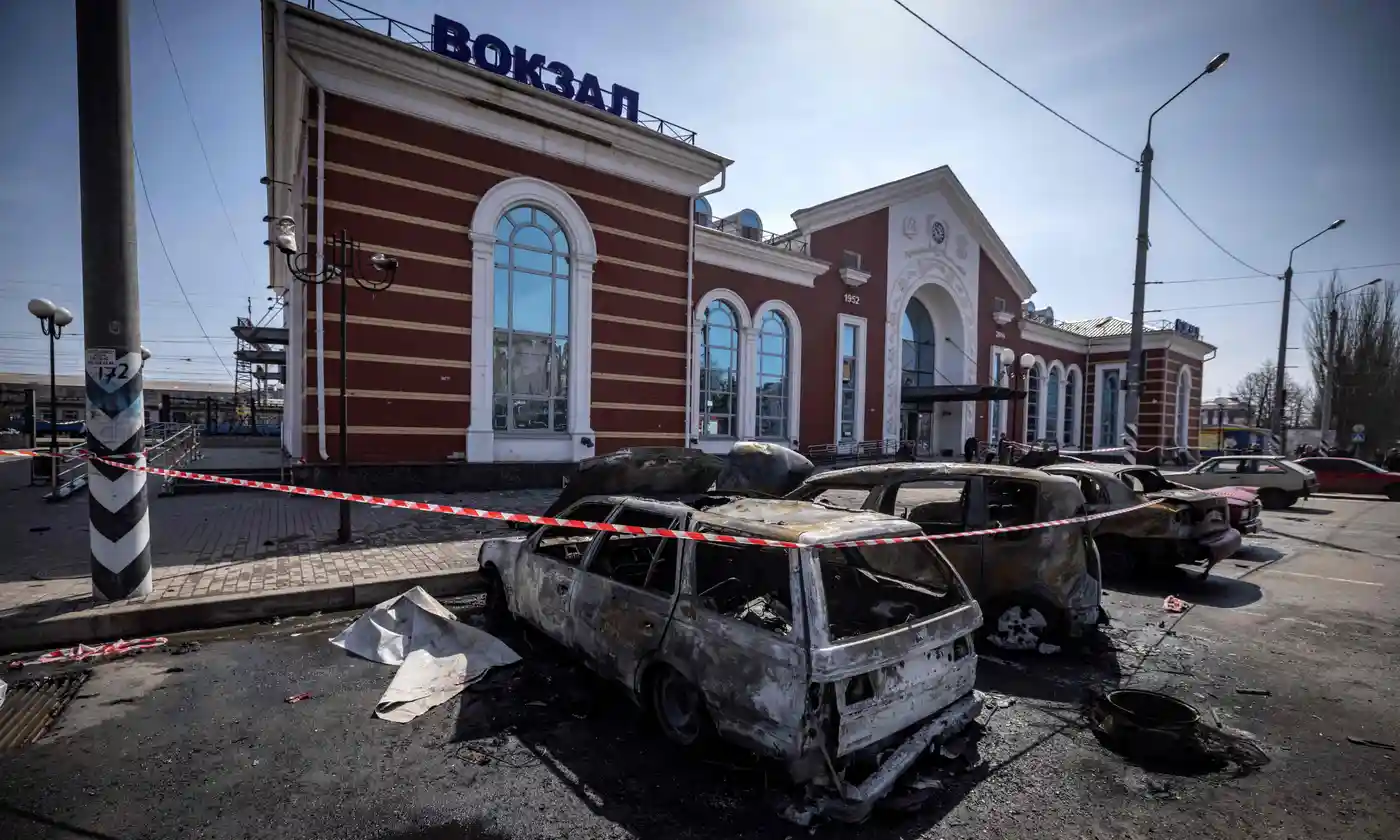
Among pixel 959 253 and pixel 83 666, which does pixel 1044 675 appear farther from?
pixel 959 253

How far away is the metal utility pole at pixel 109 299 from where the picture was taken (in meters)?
5.62

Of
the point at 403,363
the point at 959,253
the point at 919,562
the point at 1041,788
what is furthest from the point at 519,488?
the point at 959,253

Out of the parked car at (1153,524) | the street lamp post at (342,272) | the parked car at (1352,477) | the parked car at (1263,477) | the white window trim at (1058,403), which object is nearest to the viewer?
the parked car at (1153,524)

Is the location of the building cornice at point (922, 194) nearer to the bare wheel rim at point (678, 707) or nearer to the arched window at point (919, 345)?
the arched window at point (919, 345)

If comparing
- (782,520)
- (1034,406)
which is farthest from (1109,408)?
(782,520)

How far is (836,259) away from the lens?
76.5ft

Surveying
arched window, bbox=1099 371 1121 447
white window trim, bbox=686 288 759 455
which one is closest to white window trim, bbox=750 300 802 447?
white window trim, bbox=686 288 759 455

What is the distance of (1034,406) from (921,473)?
33.0 m

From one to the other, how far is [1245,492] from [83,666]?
15297 mm

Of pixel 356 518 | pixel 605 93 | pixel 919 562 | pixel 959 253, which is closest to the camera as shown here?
pixel 919 562

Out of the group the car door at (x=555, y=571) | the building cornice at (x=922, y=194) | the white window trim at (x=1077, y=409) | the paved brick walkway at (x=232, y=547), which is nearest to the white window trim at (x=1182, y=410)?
the white window trim at (x=1077, y=409)

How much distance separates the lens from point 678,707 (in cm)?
358

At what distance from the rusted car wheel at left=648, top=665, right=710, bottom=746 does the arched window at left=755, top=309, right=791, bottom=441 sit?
58.4ft

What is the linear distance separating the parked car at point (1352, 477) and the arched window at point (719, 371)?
17001 mm
